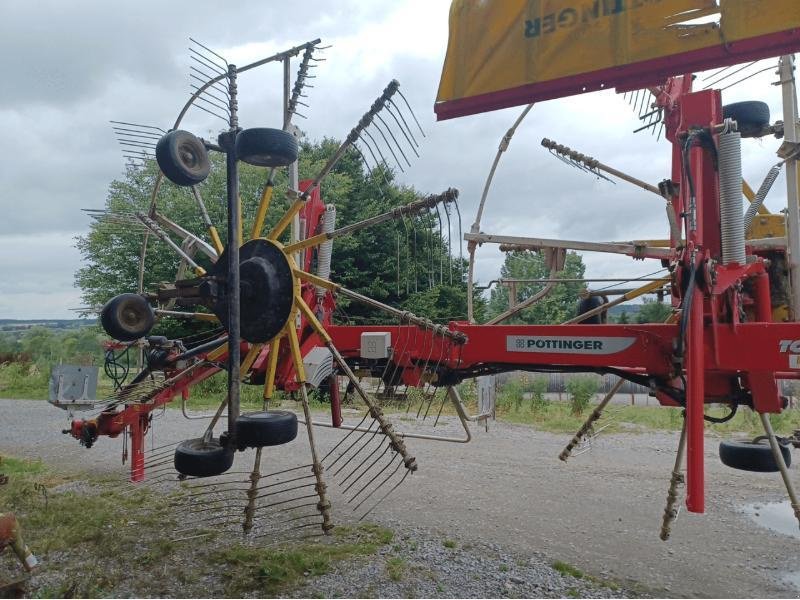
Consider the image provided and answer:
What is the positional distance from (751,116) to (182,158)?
4.27 meters

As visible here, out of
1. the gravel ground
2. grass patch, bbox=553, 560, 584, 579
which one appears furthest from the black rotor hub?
grass patch, bbox=553, 560, 584, 579

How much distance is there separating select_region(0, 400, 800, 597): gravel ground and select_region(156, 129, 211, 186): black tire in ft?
9.72

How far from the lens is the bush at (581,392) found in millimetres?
14312

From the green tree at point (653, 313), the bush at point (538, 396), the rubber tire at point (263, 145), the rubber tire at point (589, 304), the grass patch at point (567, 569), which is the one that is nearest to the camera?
the rubber tire at point (263, 145)

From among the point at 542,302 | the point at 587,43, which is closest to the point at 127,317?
the point at 587,43

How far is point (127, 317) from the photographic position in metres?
4.87

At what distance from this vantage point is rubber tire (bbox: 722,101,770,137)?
4738 millimetres

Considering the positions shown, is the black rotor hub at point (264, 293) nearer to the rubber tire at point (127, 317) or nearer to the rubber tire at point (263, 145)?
the rubber tire at point (127, 317)

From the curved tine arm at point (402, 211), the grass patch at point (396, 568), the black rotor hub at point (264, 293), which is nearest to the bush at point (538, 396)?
the grass patch at point (396, 568)

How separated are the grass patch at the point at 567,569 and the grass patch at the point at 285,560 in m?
1.41

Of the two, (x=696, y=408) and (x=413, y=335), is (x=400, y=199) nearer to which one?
(x=413, y=335)

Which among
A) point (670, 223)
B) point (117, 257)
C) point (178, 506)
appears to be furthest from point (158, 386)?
point (117, 257)

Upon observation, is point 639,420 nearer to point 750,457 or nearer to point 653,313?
point 653,313

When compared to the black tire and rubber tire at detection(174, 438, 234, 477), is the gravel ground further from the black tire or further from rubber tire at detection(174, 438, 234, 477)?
the black tire
